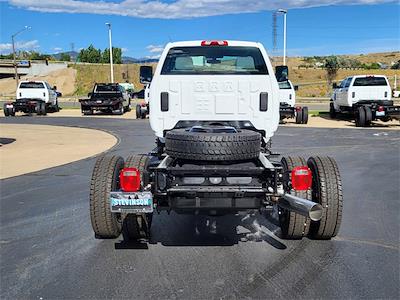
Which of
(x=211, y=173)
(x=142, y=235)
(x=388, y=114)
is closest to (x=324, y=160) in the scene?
(x=211, y=173)

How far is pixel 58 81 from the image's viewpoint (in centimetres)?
9100

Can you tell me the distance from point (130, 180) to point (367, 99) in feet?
58.8

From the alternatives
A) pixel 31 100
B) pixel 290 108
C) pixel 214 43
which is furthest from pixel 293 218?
pixel 31 100

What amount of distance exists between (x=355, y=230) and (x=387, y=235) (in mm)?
364

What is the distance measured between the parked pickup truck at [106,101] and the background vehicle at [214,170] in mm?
21555

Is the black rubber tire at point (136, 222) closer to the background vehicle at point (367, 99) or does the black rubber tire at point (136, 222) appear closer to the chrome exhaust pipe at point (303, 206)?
the chrome exhaust pipe at point (303, 206)

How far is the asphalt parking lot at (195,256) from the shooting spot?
3.93 metres

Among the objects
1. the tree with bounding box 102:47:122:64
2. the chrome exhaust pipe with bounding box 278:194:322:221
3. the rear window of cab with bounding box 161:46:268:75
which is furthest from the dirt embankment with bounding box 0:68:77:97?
the chrome exhaust pipe with bounding box 278:194:322:221

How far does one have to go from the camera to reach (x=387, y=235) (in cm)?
533

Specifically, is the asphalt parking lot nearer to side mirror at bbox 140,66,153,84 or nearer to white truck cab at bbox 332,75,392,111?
side mirror at bbox 140,66,153,84

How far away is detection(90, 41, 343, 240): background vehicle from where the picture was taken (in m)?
4.46

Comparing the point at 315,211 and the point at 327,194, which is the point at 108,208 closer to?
the point at 315,211

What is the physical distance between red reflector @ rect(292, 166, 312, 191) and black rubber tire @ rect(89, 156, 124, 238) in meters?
1.86

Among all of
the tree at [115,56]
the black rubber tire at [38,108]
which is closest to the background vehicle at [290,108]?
the black rubber tire at [38,108]
